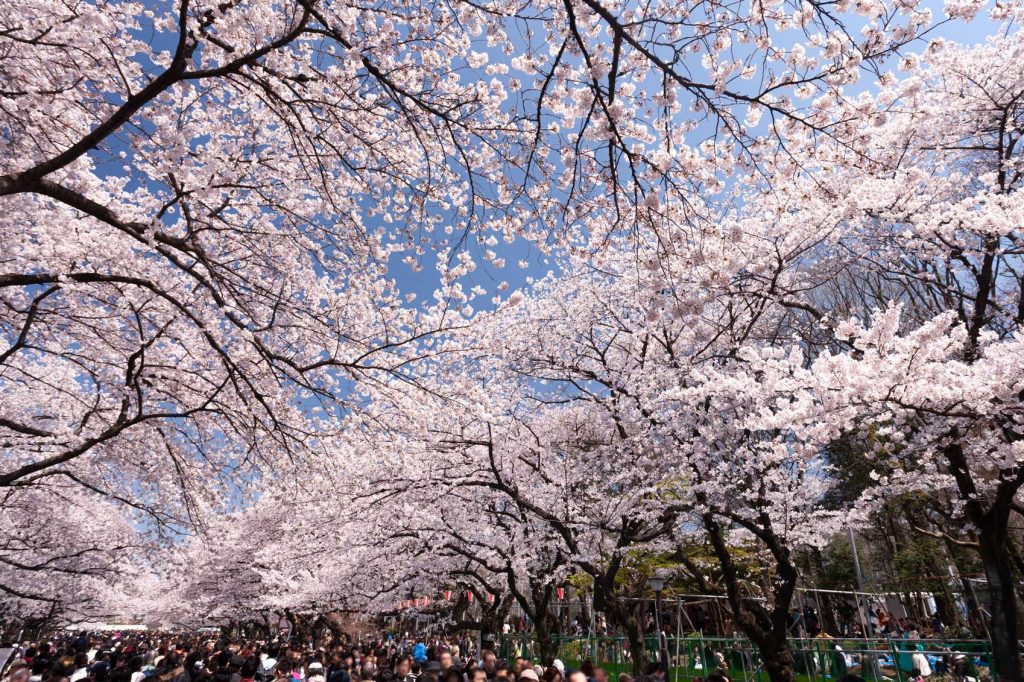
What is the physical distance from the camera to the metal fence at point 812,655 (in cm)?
884

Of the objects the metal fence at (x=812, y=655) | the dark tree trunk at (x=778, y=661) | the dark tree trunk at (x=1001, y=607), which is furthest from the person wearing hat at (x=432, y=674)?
the dark tree trunk at (x=1001, y=607)

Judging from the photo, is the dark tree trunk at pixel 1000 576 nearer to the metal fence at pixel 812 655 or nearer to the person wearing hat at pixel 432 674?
the metal fence at pixel 812 655

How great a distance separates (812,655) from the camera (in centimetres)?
1156

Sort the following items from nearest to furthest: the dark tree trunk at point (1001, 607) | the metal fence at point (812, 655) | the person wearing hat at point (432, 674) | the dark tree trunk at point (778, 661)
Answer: the person wearing hat at point (432, 674), the dark tree trunk at point (1001, 607), the metal fence at point (812, 655), the dark tree trunk at point (778, 661)

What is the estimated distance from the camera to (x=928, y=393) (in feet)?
22.9

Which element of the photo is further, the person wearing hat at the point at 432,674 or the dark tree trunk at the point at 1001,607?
the dark tree trunk at the point at 1001,607

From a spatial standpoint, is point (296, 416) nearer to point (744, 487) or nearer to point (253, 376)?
point (253, 376)

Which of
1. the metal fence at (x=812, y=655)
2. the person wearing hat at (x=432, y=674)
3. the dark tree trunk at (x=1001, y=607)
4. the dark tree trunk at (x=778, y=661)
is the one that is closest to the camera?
the person wearing hat at (x=432, y=674)

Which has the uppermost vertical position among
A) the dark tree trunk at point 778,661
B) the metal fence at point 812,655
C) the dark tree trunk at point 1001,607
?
the dark tree trunk at point 1001,607

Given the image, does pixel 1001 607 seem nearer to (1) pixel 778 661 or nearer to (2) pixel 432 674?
(1) pixel 778 661

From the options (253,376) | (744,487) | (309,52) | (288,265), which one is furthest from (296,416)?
(744,487)

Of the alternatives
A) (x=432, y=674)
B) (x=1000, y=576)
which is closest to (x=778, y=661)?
(x=1000, y=576)

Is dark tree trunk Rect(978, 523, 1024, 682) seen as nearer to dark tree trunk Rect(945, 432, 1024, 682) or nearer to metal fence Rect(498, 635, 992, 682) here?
dark tree trunk Rect(945, 432, 1024, 682)

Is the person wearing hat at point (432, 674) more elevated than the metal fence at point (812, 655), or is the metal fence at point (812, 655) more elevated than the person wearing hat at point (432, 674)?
the person wearing hat at point (432, 674)
